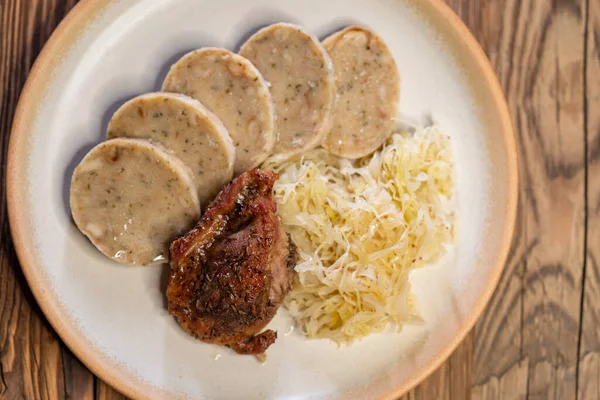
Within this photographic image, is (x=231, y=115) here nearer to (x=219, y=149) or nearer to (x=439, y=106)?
(x=219, y=149)

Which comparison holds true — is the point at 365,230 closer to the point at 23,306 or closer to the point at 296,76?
the point at 296,76

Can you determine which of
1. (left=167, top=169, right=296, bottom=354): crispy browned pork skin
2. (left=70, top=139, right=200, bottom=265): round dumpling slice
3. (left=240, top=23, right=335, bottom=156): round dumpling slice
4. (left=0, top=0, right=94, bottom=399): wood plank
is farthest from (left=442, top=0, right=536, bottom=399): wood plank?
(left=0, top=0, right=94, bottom=399): wood plank

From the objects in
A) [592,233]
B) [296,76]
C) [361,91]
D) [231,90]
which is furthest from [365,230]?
[592,233]

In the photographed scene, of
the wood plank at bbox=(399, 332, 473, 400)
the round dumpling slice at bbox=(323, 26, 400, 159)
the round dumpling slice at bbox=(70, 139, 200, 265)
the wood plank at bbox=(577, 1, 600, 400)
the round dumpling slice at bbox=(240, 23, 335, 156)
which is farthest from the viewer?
the wood plank at bbox=(577, 1, 600, 400)

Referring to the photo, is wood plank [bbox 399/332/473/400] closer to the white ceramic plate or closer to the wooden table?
the wooden table

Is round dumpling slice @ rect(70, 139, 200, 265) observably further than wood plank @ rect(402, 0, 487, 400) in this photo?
No

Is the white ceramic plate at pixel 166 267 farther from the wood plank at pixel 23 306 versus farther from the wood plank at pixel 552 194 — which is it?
the wood plank at pixel 552 194

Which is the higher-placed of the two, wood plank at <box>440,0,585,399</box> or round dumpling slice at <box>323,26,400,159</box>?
round dumpling slice at <box>323,26,400,159</box>
